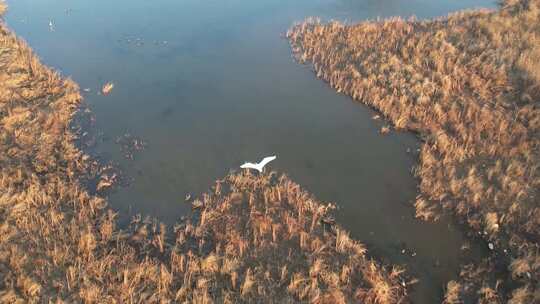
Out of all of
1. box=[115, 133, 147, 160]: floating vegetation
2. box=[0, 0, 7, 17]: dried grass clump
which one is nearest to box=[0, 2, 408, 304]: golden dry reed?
box=[115, 133, 147, 160]: floating vegetation

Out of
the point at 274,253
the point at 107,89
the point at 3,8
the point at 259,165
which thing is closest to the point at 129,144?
the point at 107,89

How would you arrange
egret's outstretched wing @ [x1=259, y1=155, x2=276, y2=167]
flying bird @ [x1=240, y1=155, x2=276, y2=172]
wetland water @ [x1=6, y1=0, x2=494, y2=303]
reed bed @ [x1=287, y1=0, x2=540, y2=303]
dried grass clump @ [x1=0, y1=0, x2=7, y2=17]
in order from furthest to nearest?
dried grass clump @ [x1=0, y1=0, x2=7, y2=17], egret's outstretched wing @ [x1=259, y1=155, x2=276, y2=167], flying bird @ [x1=240, y1=155, x2=276, y2=172], wetland water @ [x1=6, y1=0, x2=494, y2=303], reed bed @ [x1=287, y1=0, x2=540, y2=303]

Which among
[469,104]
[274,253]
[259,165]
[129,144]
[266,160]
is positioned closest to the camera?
[274,253]

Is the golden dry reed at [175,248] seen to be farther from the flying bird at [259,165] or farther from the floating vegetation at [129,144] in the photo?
the floating vegetation at [129,144]

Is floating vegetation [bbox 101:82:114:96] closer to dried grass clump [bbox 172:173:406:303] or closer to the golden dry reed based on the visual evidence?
the golden dry reed

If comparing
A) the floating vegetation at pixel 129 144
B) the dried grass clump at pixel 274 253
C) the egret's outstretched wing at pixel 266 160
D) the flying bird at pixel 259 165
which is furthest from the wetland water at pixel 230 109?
the dried grass clump at pixel 274 253

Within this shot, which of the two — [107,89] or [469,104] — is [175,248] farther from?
[469,104]

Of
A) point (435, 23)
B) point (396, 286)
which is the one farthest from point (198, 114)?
point (435, 23)
